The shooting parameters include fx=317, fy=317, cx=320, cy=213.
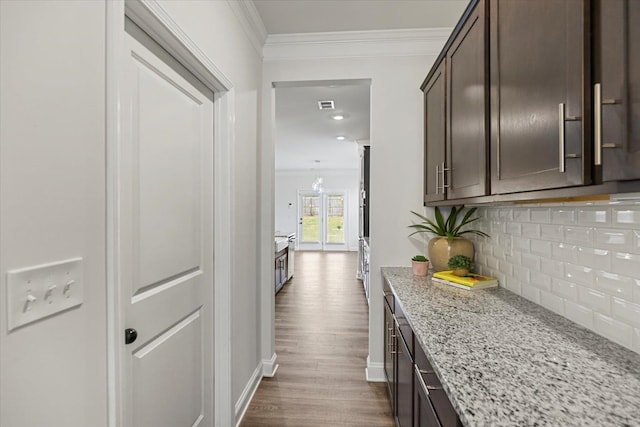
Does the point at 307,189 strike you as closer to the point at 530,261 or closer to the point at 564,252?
the point at 530,261

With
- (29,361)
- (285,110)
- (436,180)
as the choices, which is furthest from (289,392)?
(285,110)

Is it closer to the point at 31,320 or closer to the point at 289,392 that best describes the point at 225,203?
the point at 31,320

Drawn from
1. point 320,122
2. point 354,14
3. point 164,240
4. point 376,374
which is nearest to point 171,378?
point 164,240

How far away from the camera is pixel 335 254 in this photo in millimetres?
10016

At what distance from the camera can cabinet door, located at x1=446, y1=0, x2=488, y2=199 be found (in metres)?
1.35

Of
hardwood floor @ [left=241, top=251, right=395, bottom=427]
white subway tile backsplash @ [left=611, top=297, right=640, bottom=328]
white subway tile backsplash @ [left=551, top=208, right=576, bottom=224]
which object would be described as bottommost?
hardwood floor @ [left=241, top=251, right=395, bottom=427]

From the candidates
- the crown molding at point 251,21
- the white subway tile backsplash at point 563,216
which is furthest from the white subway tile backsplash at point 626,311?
the crown molding at point 251,21

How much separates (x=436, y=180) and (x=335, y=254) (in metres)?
8.06

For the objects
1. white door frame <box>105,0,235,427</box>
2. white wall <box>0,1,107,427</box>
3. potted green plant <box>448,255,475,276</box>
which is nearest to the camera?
white wall <box>0,1,107,427</box>

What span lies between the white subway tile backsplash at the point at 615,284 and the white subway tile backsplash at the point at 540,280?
0.28 metres

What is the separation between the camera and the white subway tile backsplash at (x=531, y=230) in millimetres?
1496

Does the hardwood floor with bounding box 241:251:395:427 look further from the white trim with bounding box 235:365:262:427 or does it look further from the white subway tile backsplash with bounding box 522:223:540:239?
the white subway tile backsplash with bounding box 522:223:540:239

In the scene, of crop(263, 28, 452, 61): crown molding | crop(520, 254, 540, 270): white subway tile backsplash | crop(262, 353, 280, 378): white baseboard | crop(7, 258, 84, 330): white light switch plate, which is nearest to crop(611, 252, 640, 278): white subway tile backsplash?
crop(520, 254, 540, 270): white subway tile backsplash

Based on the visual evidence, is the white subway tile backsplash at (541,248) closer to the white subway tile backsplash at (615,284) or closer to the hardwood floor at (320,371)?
the white subway tile backsplash at (615,284)
